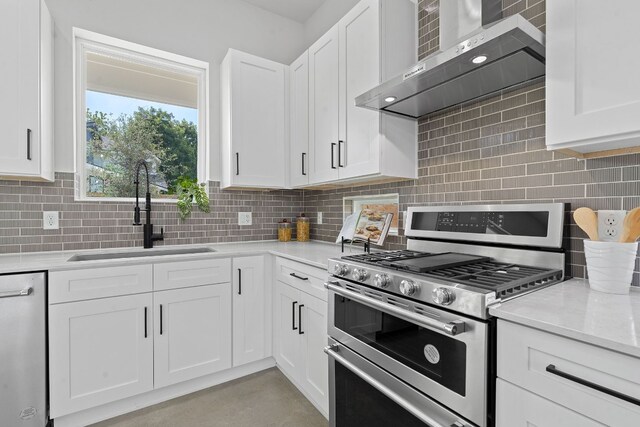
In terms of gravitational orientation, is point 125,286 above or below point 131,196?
below

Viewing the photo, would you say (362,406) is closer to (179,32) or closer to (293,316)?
(293,316)

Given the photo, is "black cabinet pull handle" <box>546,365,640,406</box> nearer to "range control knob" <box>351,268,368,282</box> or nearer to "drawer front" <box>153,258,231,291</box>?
"range control knob" <box>351,268,368,282</box>

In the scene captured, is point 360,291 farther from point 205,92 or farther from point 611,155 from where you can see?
point 205,92

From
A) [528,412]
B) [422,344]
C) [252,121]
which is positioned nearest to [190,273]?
[252,121]

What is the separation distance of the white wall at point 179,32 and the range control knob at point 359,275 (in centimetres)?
182

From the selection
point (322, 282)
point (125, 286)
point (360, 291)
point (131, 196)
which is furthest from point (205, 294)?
point (360, 291)

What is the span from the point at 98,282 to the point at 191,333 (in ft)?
2.10

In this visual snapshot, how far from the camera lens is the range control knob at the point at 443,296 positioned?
1.00m

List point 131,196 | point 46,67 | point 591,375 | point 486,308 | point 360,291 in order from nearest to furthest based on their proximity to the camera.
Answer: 1. point 591,375
2. point 486,308
3. point 360,291
4. point 46,67
5. point 131,196

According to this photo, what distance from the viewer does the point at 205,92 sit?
2.79 meters

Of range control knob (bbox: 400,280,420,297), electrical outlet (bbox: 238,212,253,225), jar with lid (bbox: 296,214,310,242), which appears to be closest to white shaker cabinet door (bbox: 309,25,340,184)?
jar with lid (bbox: 296,214,310,242)

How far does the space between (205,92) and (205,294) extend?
1767 millimetres

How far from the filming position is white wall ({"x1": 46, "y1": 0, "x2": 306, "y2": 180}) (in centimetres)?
220

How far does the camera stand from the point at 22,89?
5.96 ft
